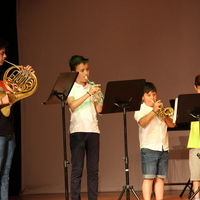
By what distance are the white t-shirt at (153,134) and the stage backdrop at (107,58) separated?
2.05m

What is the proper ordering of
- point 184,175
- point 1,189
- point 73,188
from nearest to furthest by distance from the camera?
1. point 1,189
2. point 73,188
3. point 184,175

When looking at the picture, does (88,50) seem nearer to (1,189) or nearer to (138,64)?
(138,64)

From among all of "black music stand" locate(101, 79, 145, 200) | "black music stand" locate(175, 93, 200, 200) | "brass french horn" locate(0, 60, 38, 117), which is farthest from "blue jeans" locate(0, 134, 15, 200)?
"black music stand" locate(175, 93, 200, 200)

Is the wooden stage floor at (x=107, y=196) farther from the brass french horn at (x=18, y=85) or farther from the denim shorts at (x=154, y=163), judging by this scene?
the brass french horn at (x=18, y=85)

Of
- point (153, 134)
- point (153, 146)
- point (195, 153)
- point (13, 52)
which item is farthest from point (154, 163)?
point (13, 52)

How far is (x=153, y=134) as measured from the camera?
5242 millimetres

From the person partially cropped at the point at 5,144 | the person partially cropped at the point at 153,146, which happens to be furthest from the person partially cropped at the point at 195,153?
the person partially cropped at the point at 5,144

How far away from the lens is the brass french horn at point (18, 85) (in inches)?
169

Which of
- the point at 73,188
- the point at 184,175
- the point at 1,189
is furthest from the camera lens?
the point at 184,175

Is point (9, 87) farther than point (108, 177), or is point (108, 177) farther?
point (108, 177)

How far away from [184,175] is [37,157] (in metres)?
2.29

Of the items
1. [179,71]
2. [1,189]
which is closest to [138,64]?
[179,71]

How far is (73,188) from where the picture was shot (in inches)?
191

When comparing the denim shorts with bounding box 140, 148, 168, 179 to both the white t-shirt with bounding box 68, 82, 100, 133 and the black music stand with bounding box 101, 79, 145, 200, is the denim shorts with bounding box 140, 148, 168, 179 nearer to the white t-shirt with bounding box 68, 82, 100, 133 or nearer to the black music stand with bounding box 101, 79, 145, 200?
the black music stand with bounding box 101, 79, 145, 200
